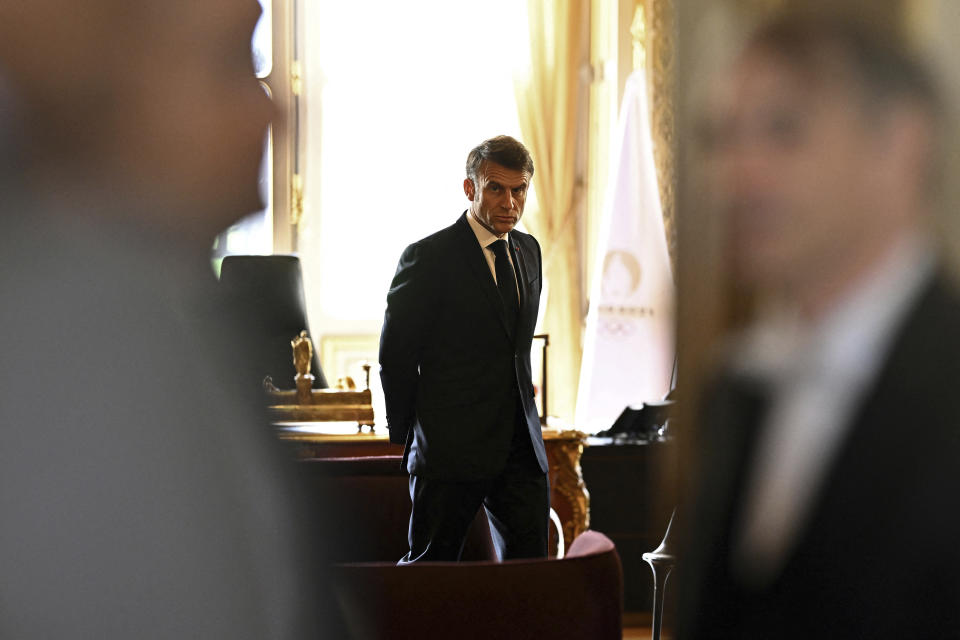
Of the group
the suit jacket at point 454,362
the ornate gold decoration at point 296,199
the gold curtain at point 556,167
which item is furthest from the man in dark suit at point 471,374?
the ornate gold decoration at point 296,199

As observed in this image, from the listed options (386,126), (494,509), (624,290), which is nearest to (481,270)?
(494,509)

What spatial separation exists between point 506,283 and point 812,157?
77.6 inches

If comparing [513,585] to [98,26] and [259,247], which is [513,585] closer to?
[98,26]

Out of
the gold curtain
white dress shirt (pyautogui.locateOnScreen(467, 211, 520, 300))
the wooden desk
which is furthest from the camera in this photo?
the gold curtain

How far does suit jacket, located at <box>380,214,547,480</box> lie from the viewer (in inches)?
87.4

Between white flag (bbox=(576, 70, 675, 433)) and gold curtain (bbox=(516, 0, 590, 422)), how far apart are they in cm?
91

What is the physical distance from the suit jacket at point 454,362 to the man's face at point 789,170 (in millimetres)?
1878

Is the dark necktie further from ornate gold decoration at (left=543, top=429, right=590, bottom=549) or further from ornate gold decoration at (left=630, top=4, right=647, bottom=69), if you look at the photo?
ornate gold decoration at (left=630, top=4, right=647, bottom=69)

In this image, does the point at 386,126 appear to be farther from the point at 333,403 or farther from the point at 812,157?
the point at 812,157

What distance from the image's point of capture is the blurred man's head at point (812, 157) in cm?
35

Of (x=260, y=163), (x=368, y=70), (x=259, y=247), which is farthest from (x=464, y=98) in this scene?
(x=260, y=163)

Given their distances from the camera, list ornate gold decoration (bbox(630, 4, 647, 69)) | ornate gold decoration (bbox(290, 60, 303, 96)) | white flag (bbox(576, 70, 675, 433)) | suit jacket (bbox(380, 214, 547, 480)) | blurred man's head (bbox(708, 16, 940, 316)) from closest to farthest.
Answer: blurred man's head (bbox(708, 16, 940, 316))
suit jacket (bbox(380, 214, 547, 480))
white flag (bbox(576, 70, 675, 433))
ornate gold decoration (bbox(630, 4, 647, 69))
ornate gold decoration (bbox(290, 60, 303, 96))

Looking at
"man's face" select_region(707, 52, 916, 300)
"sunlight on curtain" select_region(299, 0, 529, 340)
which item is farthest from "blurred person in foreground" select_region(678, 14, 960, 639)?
"sunlight on curtain" select_region(299, 0, 529, 340)

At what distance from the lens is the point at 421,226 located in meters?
5.95
